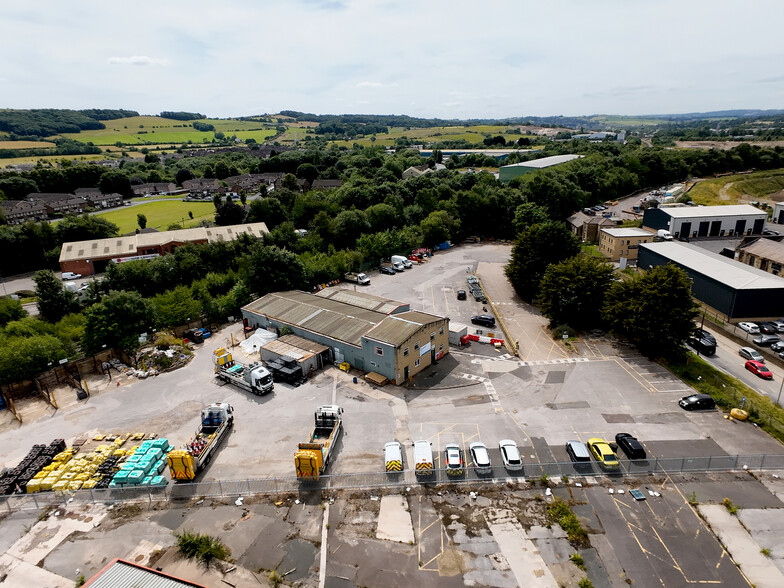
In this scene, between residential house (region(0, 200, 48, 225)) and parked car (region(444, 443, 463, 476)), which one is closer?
parked car (region(444, 443, 463, 476))

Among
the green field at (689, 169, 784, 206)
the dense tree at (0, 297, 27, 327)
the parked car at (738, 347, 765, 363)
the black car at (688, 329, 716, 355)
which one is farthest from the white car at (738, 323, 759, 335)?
the dense tree at (0, 297, 27, 327)

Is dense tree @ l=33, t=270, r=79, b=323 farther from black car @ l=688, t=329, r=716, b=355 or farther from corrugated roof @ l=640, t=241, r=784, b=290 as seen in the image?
corrugated roof @ l=640, t=241, r=784, b=290

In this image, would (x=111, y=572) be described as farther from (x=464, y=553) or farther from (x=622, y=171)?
(x=622, y=171)

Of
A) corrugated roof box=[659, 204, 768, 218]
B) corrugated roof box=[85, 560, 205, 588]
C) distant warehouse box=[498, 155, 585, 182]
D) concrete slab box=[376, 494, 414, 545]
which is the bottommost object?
concrete slab box=[376, 494, 414, 545]

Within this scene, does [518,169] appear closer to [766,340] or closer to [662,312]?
[766,340]

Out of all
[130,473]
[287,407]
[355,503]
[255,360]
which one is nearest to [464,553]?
[355,503]

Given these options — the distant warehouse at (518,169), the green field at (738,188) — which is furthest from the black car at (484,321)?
the green field at (738,188)

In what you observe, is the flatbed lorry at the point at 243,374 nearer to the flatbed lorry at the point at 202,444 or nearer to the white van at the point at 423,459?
the flatbed lorry at the point at 202,444

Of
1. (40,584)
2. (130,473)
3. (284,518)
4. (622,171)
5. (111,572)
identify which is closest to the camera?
(111,572)
